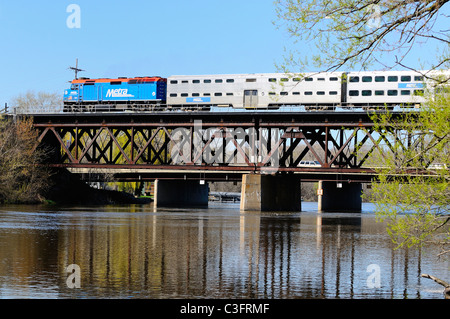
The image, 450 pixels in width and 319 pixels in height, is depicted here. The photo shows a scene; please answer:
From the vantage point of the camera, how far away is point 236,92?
84812 mm

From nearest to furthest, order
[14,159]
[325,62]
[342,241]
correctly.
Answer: [325,62], [342,241], [14,159]

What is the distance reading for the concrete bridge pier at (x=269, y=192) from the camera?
268 ft

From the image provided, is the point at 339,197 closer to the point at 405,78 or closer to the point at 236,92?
the point at 236,92

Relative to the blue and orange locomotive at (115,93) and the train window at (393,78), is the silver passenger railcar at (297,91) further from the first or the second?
the blue and orange locomotive at (115,93)

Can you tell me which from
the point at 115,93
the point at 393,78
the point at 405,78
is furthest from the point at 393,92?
the point at 115,93

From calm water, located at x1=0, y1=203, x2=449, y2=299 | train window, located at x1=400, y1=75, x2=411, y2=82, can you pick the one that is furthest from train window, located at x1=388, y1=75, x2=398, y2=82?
calm water, located at x1=0, y1=203, x2=449, y2=299

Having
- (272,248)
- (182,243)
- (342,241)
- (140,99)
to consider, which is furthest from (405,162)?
(140,99)

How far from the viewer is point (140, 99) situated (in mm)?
89438

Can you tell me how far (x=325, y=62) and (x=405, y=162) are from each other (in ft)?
11.5

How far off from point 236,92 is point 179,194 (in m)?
29.6

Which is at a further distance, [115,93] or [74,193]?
[74,193]

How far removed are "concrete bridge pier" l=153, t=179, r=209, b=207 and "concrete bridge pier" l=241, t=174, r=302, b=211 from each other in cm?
2094

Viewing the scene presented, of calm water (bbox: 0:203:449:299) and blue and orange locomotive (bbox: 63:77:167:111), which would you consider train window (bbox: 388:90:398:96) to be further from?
calm water (bbox: 0:203:449:299)
